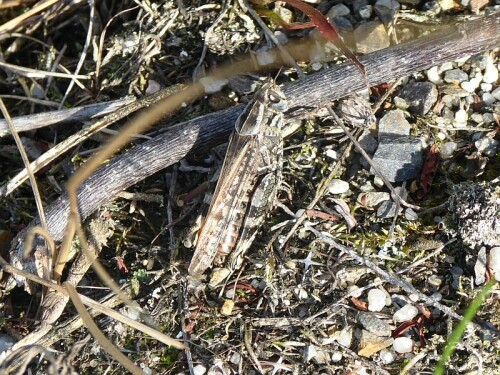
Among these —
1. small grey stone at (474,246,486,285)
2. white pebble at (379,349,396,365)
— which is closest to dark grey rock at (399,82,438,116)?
small grey stone at (474,246,486,285)

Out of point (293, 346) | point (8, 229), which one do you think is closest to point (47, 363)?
point (8, 229)

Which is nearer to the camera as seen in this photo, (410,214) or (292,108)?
(410,214)

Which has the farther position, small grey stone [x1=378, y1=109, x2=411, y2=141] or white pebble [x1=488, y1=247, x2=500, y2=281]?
small grey stone [x1=378, y1=109, x2=411, y2=141]

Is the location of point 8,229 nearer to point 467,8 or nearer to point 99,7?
point 99,7

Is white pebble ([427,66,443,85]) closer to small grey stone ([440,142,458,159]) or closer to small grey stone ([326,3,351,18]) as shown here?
small grey stone ([440,142,458,159])

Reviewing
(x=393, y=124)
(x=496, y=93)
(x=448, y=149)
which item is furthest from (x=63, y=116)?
(x=496, y=93)

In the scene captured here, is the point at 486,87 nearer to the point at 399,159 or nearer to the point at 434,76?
the point at 434,76
